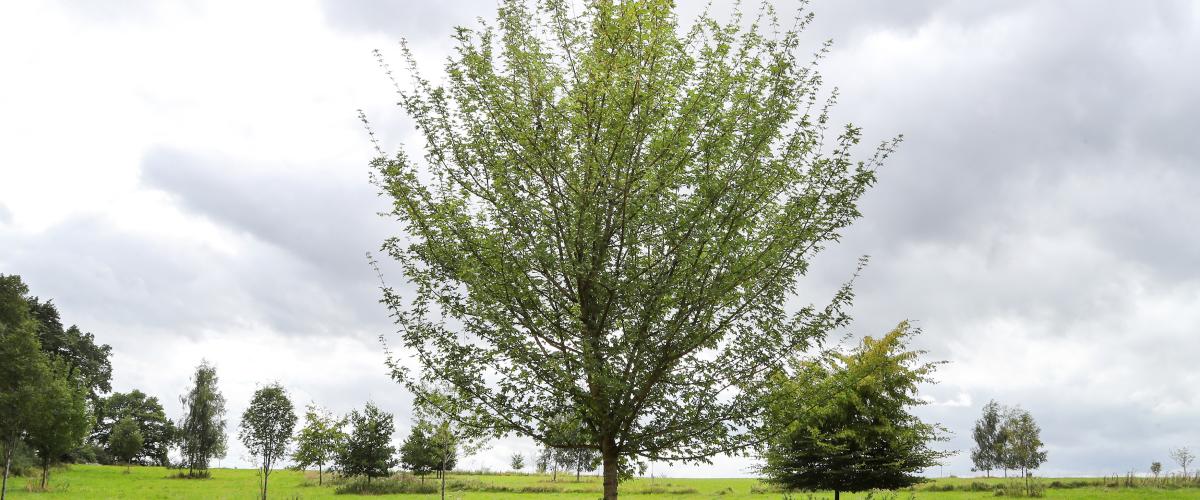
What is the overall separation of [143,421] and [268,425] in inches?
2097

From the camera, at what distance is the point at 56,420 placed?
37.4m

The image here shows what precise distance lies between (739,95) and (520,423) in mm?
5477

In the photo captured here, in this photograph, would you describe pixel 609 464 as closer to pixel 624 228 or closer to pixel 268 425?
pixel 624 228

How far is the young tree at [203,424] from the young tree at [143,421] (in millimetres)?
18819

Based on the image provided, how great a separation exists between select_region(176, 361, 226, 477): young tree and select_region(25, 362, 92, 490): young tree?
2122 cm

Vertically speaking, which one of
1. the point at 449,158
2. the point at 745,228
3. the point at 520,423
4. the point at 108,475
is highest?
the point at 449,158

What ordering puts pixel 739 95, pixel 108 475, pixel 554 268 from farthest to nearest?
1. pixel 108 475
2. pixel 739 95
3. pixel 554 268

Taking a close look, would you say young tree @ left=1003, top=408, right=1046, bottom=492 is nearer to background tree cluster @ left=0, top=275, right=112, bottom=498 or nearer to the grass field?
the grass field

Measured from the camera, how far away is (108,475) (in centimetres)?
5353

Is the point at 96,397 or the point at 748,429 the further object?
the point at 96,397

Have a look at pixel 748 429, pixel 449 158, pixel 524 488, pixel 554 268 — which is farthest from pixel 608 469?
pixel 524 488

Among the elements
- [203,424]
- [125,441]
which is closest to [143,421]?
[125,441]

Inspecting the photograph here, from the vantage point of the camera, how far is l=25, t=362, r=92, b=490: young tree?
3503 centimetres

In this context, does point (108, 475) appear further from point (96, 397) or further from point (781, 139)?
point (781, 139)
